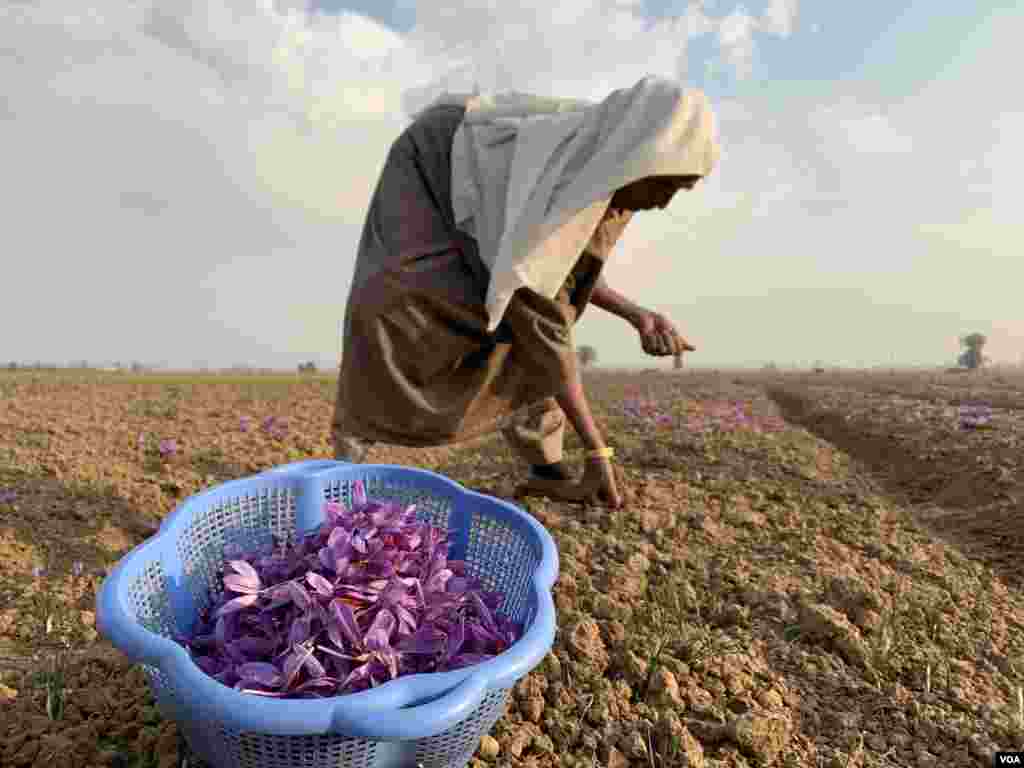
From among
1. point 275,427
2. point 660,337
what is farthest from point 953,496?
point 275,427

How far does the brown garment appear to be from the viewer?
2588mm

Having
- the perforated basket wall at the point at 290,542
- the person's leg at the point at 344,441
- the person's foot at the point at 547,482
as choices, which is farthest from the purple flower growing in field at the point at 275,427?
the perforated basket wall at the point at 290,542

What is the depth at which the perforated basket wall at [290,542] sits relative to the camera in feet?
3.26

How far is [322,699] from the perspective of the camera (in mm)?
916

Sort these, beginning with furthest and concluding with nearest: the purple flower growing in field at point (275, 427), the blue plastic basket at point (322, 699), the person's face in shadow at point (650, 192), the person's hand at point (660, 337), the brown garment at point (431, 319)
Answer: the purple flower growing in field at point (275, 427)
the person's hand at point (660, 337)
the brown garment at point (431, 319)
the person's face in shadow at point (650, 192)
the blue plastic basket at point (322, 699)

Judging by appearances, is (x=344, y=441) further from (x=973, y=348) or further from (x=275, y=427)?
(x=973, y=348)

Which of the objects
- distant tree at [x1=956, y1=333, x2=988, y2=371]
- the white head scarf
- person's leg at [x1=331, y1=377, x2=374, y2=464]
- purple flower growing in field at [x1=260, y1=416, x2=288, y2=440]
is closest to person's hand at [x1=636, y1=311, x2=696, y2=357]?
the white head scarf

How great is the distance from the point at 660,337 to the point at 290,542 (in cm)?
191

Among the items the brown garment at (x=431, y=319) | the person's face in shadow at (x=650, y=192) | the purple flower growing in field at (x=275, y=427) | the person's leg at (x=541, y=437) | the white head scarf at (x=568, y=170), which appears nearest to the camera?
the white head scarf at (x=568, y=170)

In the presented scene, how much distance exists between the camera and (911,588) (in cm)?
236

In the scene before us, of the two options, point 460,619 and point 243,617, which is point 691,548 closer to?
point 460,619

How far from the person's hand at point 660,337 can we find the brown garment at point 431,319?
34 cm

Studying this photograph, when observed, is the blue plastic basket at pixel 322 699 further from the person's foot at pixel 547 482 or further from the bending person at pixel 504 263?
the person's foot at pixel 547 482

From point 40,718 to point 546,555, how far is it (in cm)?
118
